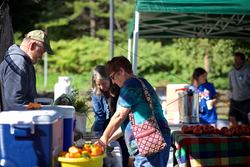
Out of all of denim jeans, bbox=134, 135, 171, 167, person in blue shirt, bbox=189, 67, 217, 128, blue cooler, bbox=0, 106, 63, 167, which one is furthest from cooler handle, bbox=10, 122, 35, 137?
person in blue shirt, bbox=189, 67, 217, 128

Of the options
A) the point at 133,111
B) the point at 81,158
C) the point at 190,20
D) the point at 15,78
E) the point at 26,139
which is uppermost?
the point at 190,20

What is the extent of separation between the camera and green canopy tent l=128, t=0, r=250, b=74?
11.5 feet

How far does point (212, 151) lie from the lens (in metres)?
2.88

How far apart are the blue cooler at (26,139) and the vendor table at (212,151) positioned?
1.77 m

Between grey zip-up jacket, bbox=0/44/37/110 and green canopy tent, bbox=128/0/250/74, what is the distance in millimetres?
1841

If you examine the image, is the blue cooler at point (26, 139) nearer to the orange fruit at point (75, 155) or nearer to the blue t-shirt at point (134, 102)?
the orange fruit at point (75, 155)

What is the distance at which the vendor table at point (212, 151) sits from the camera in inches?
112

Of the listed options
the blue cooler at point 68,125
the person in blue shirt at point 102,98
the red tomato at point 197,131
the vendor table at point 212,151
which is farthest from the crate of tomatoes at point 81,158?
the red tomato at point 197,131

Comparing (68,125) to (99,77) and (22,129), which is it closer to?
(22,129)

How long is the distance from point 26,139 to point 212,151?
2.08 meters

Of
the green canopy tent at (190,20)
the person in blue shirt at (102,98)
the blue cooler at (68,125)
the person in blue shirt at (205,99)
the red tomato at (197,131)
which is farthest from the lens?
the person in blue shirt at (205,99)

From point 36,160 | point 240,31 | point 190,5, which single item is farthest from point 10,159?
point 240,31

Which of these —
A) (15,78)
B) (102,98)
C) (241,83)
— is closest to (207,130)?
(102,98)

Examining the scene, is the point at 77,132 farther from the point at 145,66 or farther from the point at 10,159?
the point at 145,66
